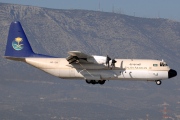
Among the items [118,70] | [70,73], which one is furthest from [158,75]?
[70,73]

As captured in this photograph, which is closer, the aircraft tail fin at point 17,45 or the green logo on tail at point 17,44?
the aircraft tail fin at point 17,45

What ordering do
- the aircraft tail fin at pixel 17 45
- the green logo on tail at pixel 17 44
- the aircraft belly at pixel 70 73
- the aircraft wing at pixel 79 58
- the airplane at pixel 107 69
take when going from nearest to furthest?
the aircraft wing at pixel 79 58, the airplane at pixel 107 69, the aircraft belly at pixel 70 73, the aircraft tail fin at pixel 17 45, the green logo on tail at pixel 17 44

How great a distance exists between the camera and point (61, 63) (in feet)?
335

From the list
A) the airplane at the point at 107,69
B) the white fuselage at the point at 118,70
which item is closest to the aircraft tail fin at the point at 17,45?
the airplane at the point at 107,69

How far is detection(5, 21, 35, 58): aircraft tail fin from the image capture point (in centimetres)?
10675

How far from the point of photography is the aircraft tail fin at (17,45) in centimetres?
10675

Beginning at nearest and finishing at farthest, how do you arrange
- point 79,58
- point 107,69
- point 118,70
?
point 79,58 → point 118,70 → point 107,69

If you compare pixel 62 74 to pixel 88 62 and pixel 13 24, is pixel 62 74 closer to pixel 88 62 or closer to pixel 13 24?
pixel 88 62

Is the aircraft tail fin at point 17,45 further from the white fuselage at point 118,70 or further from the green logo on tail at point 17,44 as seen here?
the white fuselage at point 118,70

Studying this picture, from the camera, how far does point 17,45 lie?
108 meters

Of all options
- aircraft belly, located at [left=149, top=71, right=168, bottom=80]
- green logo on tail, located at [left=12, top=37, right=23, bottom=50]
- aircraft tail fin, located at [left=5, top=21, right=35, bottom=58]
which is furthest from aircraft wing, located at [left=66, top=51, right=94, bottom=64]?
green logo on tail, located at [left=12, top=37, right=23, bottom=50]

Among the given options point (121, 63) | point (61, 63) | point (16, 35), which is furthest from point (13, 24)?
point (121, 63)

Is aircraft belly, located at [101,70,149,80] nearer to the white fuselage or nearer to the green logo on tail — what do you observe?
the white fuselage

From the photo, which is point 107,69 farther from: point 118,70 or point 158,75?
point 158,75
